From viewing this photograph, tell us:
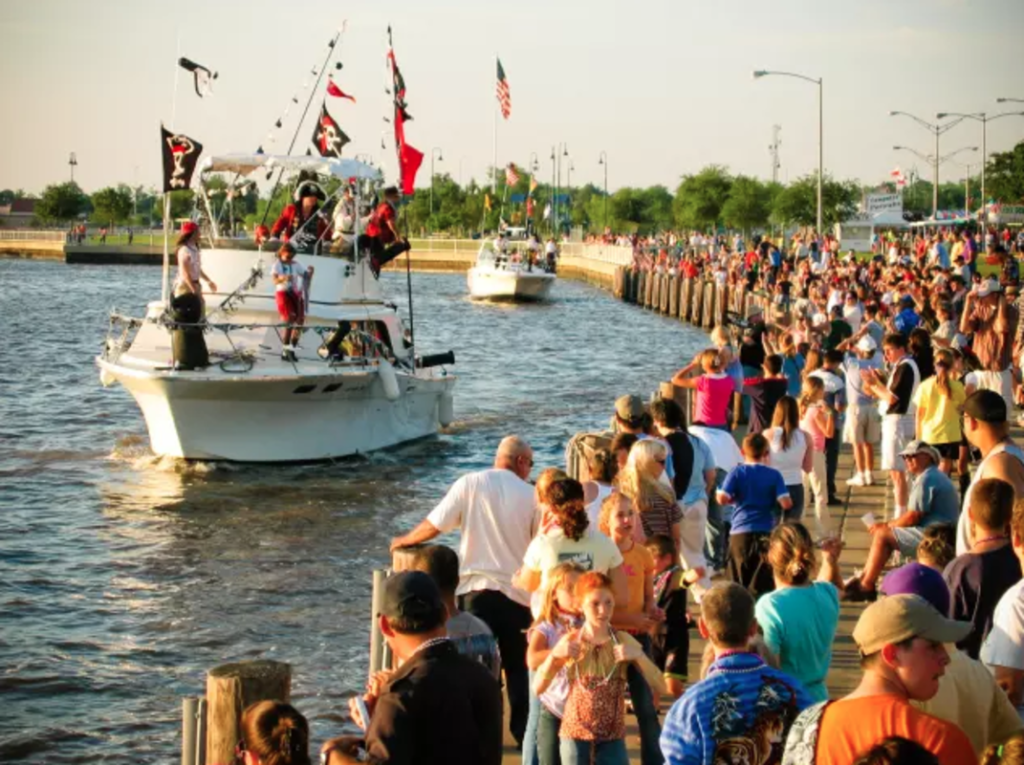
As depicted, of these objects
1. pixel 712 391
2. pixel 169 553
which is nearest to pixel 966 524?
pixel 712 391

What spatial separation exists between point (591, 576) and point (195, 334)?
15.6m

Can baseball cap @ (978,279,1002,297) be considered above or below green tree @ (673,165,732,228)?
below

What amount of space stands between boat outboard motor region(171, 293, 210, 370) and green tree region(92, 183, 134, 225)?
164 m

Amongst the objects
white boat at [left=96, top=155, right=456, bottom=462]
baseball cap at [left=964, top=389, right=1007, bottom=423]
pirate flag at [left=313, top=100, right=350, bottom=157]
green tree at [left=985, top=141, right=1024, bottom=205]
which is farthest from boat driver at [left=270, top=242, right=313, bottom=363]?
green tree at [left=985, top=141, right=1024, bottom=205]

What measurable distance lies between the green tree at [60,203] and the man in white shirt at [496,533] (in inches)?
7130

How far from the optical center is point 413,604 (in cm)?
559

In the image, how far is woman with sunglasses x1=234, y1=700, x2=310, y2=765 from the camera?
16.2ft

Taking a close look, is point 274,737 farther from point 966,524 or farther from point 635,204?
point 635,204

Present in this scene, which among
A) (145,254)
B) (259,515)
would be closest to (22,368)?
(259,515)

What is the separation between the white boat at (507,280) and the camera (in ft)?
241

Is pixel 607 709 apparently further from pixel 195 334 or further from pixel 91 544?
pixel 195 334

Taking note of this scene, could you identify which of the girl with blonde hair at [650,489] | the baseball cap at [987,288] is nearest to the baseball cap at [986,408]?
the girl with blonde hair at [650,489]

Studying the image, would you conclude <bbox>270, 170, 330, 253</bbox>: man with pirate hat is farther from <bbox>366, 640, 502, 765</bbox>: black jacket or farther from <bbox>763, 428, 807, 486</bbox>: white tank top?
<bbox>366, 640, 502, 765</bbox>: black jacket

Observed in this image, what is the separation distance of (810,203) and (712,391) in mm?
95804
